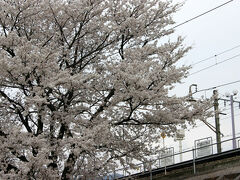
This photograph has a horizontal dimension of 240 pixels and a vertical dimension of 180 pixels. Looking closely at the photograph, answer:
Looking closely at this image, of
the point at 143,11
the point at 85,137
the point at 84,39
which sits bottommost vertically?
the point at 85,137

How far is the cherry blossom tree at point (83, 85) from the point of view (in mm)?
12906

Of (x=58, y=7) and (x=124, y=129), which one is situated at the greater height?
(x=58, y=7)

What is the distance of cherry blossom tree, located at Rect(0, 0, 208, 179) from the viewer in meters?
12.9

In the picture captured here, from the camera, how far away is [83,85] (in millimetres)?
14258

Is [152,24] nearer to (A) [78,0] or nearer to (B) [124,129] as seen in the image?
(A) [78,0]

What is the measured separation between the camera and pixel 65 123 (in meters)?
13.9

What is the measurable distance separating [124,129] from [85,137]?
3.25 meters

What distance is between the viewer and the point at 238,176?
52.9ft

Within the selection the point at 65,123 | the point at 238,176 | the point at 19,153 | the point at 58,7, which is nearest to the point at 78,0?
the point at 58,7

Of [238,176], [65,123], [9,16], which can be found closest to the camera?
[65,123]

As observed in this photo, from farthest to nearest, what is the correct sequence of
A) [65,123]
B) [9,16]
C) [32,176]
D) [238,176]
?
[238,176] < [9,16] < [65,123] < [32,176]

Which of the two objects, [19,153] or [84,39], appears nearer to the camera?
[19,153]

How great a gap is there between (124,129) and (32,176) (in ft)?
14.5

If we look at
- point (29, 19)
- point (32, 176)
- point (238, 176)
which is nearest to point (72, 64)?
point (29, 19)
